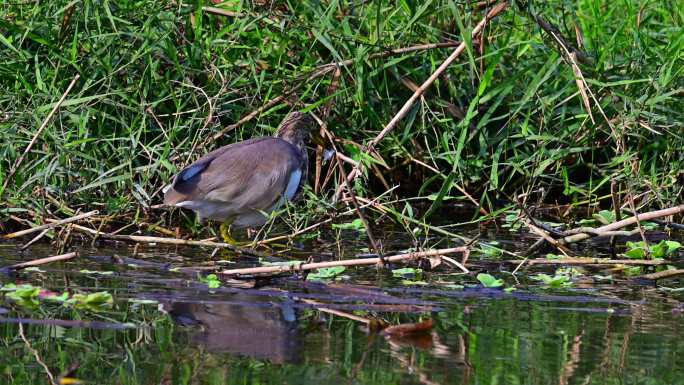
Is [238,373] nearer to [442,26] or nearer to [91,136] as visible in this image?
[91,136]

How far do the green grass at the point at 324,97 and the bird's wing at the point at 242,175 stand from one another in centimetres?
23

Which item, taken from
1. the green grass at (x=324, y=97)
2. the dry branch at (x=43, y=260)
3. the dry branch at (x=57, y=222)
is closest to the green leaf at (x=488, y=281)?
the green grass at (x=324, y=97)

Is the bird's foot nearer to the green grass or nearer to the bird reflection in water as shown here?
the green grass

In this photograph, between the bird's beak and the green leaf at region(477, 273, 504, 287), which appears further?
the bird's beak

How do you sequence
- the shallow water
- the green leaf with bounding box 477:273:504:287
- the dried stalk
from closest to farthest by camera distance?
the shallow water < the green leaf with bounding box 477:273:504:287 < the dried stalk

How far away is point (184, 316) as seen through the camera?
4.82m

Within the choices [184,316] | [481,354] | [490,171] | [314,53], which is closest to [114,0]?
[314,53]

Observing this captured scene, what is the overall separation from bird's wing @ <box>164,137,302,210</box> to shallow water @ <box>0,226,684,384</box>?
2.75ft

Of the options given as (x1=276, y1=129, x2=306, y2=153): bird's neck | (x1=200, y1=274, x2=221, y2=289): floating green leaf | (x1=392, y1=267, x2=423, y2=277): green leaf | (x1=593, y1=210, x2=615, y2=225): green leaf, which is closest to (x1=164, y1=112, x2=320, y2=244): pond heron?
(x1=276, y1=129, x2=306, y2=153): bird's neck

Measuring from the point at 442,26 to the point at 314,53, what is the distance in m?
→ 0.81

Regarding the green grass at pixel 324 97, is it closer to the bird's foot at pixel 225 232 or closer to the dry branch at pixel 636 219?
A: the bird's foot at pixel 225 232

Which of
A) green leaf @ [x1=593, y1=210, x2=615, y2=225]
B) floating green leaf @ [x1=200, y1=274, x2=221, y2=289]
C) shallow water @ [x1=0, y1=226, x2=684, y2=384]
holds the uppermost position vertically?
A: green leaf @ [x1=593, y1=210, x2=615, y2=225]

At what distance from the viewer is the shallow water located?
399cm

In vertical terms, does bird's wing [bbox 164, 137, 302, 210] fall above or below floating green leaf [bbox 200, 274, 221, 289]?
above
